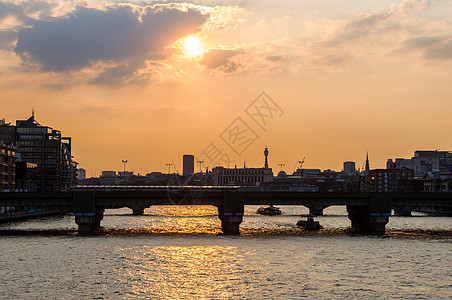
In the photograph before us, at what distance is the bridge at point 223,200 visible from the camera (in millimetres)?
135875

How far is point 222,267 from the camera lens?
275ft

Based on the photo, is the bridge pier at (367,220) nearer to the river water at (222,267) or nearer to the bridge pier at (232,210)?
the river water at (222,267)

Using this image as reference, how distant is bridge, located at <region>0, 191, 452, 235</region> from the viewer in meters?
136

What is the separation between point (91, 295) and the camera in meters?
65.4

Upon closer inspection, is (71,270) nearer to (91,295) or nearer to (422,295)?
(91,295)

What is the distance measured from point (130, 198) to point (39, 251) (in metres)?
41.2

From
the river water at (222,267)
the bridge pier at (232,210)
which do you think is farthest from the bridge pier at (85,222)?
the bridge pier at (232,210)

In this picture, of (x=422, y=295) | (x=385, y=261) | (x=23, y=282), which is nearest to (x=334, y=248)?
(x=385, y=261)

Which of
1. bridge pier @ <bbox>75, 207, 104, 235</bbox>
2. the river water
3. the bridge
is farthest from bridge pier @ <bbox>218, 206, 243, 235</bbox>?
bridge pier @ <bbox>75, 207, 104, 235</bbox>

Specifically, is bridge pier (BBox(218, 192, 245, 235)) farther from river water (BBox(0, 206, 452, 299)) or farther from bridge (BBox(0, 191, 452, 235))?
river water (BBox(0, 206, 452, 299))

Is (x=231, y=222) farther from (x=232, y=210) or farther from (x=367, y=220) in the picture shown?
(x=367, y=220)

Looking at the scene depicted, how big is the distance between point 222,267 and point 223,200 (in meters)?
58.9

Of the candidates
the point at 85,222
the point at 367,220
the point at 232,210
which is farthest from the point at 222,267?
the point at 367,220

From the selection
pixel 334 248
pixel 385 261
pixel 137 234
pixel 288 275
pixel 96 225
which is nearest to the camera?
pixel 288 275
